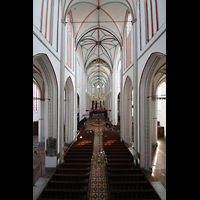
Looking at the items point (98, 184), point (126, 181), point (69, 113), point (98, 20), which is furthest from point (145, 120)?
point (98, 20)

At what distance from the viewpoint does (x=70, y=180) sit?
7.76 metres

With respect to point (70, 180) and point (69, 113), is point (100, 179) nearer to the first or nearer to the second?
point (70, 180)

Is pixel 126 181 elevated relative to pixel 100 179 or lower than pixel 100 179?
elevated

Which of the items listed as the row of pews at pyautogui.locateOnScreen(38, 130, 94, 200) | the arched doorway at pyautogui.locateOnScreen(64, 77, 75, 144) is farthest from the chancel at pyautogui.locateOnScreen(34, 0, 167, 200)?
the arched doorway at pyautogui.locateOnScreen(64, 77, 75, 144)

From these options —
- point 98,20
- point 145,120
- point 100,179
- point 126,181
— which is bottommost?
point 100,179

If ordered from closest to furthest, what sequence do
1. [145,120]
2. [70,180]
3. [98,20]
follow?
[70,180]
[145,120]
[98,20]

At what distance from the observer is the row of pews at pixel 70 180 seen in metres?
6.20

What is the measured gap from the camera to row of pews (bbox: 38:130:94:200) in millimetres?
6195

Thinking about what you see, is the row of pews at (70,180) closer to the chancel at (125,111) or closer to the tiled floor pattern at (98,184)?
the chancel at (125,111)
